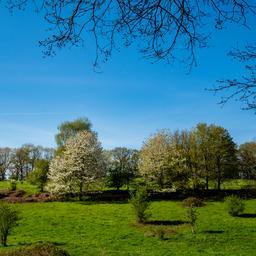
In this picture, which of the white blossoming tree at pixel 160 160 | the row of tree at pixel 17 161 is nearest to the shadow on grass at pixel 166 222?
the white blossoming tree at pixel 160 160

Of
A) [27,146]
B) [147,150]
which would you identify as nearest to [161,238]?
[147,150]

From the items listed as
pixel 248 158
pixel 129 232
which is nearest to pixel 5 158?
pixel 248 158

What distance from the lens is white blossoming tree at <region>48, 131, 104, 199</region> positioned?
186 feet

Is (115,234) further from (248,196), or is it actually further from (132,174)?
(132,174)

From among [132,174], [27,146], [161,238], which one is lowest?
[161,238]

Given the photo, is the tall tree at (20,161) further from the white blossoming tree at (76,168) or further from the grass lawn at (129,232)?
the grass lawn at (129,232)

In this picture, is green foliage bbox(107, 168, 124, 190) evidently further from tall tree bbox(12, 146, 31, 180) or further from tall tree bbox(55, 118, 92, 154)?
tall tree bbox(12, 146, 31, 180)

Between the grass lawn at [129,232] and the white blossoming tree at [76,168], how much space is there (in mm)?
11423

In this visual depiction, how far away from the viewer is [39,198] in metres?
54.4

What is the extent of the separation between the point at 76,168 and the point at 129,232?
1129 inches

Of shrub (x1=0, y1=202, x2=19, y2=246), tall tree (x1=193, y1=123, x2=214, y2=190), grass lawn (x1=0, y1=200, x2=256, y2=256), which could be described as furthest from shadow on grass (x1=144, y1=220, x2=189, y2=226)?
tall tree (x1=193, y1=123, x2=214, y2=190)

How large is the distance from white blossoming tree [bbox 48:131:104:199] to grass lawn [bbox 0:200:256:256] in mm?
11423

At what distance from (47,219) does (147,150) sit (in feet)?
102

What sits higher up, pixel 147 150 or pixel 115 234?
pixel 147 150
